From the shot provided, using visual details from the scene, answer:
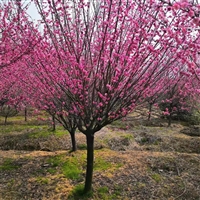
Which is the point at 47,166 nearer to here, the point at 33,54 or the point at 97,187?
the point at 97,187

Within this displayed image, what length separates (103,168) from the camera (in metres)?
6.72

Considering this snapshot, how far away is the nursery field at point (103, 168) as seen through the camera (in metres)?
5.38

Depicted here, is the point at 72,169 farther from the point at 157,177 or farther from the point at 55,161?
the point at 157,177

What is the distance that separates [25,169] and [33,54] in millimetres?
3950

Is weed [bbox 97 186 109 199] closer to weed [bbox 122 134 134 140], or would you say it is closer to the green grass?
the green grass

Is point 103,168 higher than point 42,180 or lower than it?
higher

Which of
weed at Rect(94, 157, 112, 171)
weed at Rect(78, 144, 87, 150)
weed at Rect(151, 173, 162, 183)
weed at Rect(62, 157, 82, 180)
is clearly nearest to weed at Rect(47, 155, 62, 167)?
weed at Rect(62, 157, 82, 180)

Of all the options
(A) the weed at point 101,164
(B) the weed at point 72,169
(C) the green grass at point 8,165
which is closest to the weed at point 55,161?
(B) the weed at point 72,169

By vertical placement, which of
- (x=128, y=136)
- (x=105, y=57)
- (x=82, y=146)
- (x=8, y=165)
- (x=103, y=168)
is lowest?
(x=8, y=165)

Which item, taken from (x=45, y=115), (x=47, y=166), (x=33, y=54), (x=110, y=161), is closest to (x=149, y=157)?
(x=110, y=161)

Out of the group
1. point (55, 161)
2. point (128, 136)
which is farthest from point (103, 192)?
point (128, 136)

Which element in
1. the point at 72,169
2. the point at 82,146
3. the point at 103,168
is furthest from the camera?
the point at 82,146

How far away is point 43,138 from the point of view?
Answer: 32.5 feet

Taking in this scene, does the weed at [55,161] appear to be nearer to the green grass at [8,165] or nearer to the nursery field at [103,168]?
the nursery field at [103,168]
